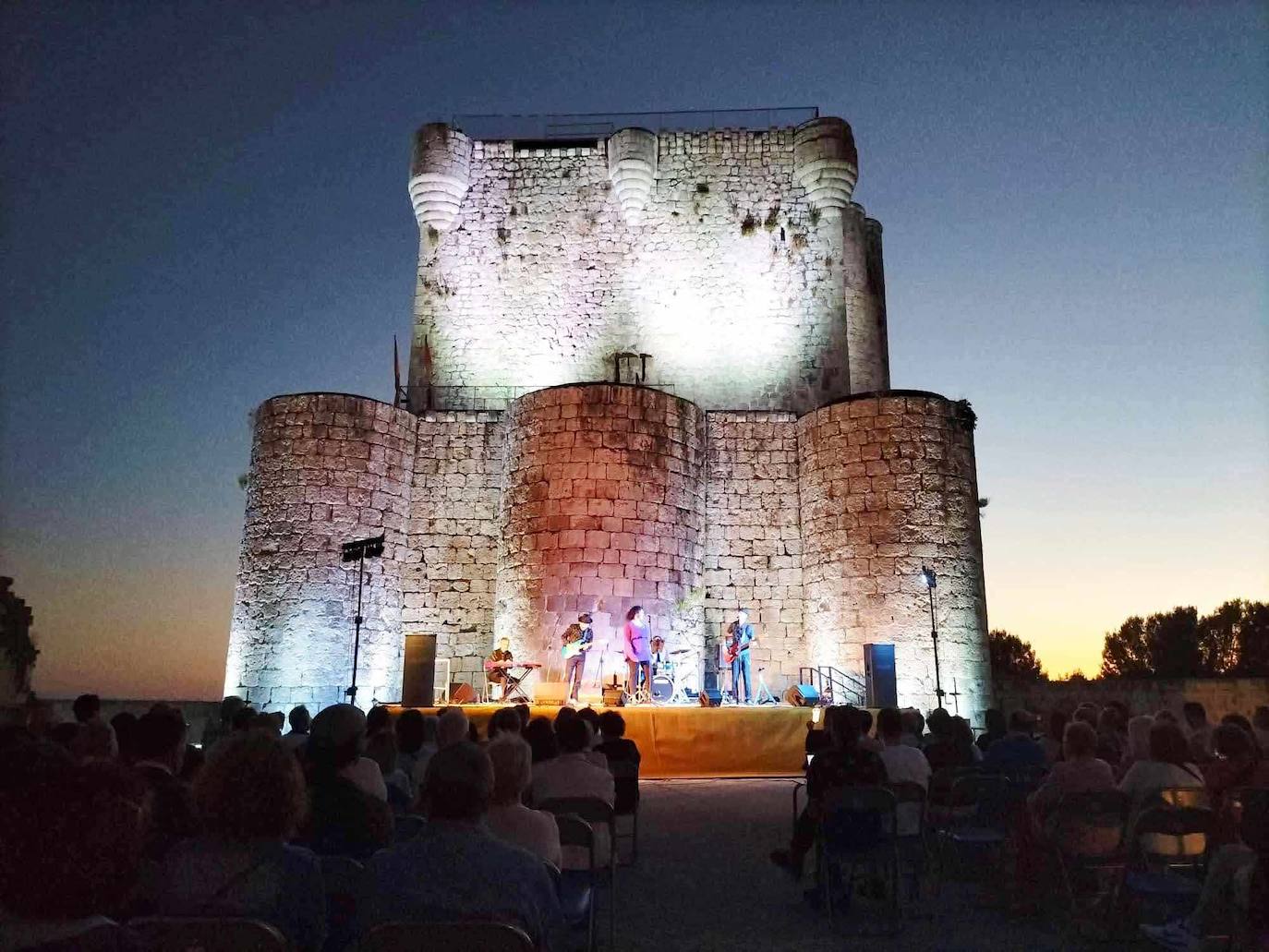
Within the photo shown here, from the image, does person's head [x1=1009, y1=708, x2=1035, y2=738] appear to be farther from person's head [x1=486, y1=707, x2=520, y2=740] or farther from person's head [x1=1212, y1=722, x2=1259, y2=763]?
person's head [x1=486, y1=707, x2=520, y2=740]

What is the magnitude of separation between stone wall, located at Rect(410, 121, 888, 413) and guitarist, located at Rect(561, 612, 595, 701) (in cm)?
734

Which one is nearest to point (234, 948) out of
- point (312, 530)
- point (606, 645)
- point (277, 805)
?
point (277, 805)

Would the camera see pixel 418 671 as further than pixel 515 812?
Yes

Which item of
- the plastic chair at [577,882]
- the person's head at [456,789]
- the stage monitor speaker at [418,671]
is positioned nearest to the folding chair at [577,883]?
the plastic chair at [577,882]

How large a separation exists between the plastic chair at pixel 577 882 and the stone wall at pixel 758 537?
1199cm

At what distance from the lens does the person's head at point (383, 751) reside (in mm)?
4623

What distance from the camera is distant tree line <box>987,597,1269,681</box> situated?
4122 centimetres

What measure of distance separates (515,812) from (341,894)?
2.00ft

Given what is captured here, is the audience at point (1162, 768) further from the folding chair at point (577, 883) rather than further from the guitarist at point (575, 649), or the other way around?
the guitarist at point (575, 649)

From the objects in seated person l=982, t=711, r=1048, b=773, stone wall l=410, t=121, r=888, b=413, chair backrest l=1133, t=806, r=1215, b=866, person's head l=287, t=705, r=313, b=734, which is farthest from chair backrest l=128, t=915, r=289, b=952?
stone wall l=410, t=121, r=888, b=413

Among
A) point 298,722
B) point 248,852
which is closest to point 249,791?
point 248,852

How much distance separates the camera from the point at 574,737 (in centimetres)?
458

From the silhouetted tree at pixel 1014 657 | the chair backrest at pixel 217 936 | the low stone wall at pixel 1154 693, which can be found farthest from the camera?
the silhouetted tree at pixel 1014 657

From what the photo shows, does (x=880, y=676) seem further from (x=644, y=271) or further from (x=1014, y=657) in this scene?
(x=1014, y=657)
